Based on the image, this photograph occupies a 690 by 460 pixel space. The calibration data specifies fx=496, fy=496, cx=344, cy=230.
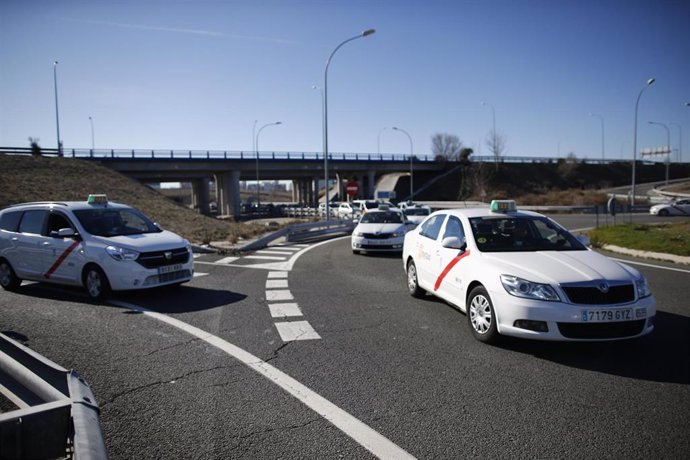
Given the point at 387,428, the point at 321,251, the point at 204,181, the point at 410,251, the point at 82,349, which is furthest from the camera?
the point at 204,181

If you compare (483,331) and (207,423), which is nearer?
(207,423)

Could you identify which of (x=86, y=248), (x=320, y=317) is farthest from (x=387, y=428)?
(x=86, y=248)

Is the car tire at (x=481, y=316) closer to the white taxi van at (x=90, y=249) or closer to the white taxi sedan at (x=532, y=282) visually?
the white taxi sedan at (x=532, y=282)

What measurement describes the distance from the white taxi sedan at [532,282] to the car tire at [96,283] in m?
5.51

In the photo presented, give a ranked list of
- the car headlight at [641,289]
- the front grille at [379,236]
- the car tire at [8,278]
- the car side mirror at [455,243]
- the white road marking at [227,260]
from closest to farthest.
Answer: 1. the car headlight at [641,289]
2. the car side mirror at [455,243]
3. the car tire at [8,278]
4. the white road marking at [227,260]
5. the front grille at [379,236]

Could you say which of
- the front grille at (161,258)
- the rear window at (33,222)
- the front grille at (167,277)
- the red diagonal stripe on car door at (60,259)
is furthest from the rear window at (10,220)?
the front grille at (167,277)

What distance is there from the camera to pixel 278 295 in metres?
9.08

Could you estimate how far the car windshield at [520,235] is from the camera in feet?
21.5

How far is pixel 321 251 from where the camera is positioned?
1761cm

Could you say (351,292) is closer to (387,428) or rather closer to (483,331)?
(483,331)

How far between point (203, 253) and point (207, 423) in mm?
12980

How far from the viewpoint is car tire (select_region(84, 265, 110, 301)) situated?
27.6 feet

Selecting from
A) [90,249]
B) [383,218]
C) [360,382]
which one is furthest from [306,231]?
[360,382]

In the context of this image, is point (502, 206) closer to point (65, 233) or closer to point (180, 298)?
point (180, 298)
